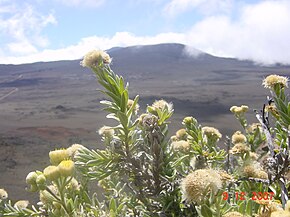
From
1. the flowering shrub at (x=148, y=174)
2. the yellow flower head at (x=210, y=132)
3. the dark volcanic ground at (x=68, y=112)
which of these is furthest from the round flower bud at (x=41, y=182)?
the yellow flower head at (x=210, y=132)

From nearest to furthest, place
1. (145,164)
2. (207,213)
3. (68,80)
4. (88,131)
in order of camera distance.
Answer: (207,213) → (145,164) → (88,131) → (68,80)

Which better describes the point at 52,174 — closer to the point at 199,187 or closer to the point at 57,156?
the point at 57,156

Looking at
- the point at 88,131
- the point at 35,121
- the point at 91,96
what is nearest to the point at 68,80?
the point at 91,96

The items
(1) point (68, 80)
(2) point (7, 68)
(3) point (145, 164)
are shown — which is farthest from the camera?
(2) point (7, 68)

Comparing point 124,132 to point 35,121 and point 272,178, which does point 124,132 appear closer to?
point 272,178

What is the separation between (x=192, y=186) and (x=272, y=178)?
0.30 meters

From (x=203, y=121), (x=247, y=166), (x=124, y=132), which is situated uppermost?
(x=124, y=132)

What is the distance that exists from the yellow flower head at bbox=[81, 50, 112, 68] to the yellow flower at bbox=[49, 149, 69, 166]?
0.86 feet

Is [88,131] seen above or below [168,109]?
below

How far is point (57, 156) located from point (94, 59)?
298 mm

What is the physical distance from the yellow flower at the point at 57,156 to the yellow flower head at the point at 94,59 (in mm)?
261

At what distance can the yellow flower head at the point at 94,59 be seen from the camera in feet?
3.97

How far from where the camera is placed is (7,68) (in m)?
115

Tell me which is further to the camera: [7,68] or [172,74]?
[7,68]
